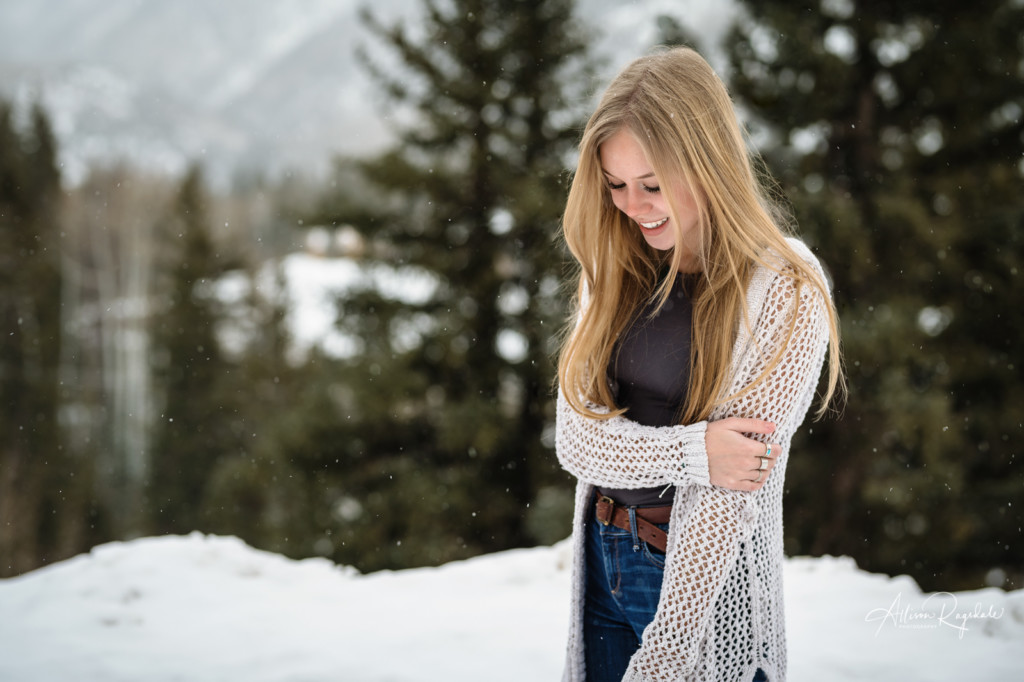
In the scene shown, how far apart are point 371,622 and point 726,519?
1645 mm

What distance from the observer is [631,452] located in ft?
4.08

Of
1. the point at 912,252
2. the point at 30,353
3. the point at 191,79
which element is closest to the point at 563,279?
the point at 912,252

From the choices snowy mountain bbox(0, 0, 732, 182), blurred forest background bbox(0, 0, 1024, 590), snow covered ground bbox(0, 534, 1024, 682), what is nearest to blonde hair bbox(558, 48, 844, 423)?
snow covered ground bbox(0, 534, 1024, 682)

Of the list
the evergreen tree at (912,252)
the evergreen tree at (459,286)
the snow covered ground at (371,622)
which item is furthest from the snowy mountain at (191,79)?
the snow covered ground at (371,622)

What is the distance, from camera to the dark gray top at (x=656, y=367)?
49.2 inches

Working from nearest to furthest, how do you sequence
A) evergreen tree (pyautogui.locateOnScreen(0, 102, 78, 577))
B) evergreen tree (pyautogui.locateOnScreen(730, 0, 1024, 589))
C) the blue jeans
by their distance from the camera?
the blue jeans
evergreen tree (pyautogui.locateOnScreen(730, 0, 1024, 589))
evergreen tree (pyautogui.locateOnScreen(0, 102, 78, 577))

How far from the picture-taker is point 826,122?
17.9 feet

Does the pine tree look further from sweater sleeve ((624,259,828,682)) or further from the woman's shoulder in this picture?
the woman's shoulder

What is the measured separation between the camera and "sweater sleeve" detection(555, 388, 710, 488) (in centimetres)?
118

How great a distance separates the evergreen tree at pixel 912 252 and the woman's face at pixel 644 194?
401cm

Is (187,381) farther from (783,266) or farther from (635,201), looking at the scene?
(783,266)

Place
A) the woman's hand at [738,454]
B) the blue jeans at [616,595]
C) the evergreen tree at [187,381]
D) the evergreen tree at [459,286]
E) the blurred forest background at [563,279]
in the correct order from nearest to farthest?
the woman's hand at [738,454]
the blue jeans at [616,595]
the blurred forest background at [563,279]
the evergreen tree at [459,286]
the evergreen tree at [187,381]

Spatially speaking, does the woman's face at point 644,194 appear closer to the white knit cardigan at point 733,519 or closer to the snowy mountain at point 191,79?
the white knit cardigan at point 733,519

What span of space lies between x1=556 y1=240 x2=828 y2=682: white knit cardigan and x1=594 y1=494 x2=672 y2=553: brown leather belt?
43 millimetres
